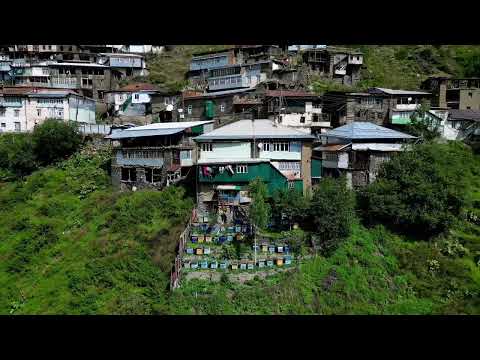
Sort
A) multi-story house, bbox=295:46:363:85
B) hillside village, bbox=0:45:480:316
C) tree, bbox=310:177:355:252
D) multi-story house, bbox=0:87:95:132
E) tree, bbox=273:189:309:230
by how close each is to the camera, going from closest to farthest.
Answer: tree, bbox=310:177:355:252, hillside village, bbox=0:45:480:316, tree, bbox=273:189:309:230, multi-story house, bbox=0:87:95:132, multi-story house, bbox=295:46:363:85

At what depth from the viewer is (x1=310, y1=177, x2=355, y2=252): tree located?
1777cm

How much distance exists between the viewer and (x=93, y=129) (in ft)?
95.3

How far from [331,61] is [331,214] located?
20773mm

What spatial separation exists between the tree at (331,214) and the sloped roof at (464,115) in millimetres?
12166

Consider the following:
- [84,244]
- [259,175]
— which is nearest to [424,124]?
[259,175]

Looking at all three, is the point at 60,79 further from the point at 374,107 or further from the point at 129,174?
the point at 374,107

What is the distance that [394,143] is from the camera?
2275 cm

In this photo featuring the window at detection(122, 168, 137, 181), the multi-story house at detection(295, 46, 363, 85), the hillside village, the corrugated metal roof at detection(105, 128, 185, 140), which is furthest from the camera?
the multi-story house at detection(295, 46, 363, 85)

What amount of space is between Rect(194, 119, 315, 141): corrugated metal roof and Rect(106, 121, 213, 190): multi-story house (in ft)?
6.36

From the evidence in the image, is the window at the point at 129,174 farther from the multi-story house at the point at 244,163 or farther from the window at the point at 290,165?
the window at the point at 290,165

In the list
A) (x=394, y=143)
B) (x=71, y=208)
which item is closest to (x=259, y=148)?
(x=394, y=143)

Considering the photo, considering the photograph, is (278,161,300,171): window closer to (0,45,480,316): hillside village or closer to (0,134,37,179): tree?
(0,45,480,316): hillside village

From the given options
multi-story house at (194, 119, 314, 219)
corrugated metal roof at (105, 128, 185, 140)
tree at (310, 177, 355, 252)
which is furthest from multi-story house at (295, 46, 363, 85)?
tree at (310, 177, 355, 252)

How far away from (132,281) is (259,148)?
6.97m
